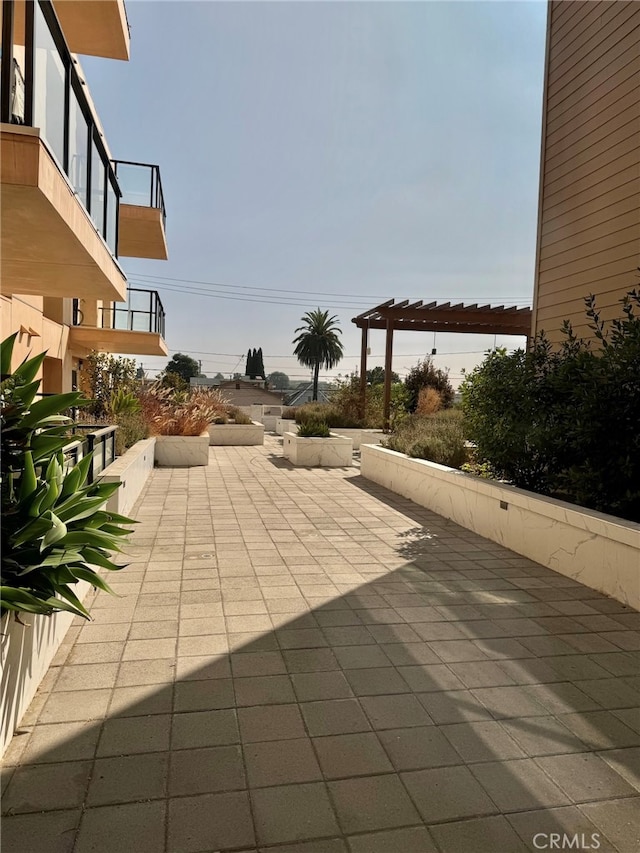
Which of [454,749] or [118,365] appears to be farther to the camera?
[118,365]

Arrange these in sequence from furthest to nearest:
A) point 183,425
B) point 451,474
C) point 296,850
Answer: point 183,425
point 451,474
point 296,850

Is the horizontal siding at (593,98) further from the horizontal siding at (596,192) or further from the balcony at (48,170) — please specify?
the balcony at (48,170)

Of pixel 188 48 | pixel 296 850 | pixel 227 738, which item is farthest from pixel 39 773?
pixel 188 48

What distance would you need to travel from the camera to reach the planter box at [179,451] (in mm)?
11375

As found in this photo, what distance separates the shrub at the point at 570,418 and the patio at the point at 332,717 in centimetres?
112

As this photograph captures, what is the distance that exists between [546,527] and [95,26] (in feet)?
33.5

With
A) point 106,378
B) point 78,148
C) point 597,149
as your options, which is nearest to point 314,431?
point 106,378

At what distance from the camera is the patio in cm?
189

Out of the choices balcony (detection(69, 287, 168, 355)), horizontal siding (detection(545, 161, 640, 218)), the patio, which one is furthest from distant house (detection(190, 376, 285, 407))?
the patio

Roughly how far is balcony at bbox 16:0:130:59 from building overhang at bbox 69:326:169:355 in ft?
18.2

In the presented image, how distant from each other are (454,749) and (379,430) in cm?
1347

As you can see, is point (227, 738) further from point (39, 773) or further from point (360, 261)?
point (360, 261)

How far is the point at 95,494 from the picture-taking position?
320 centimetres

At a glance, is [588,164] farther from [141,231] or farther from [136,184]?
[141,231]
